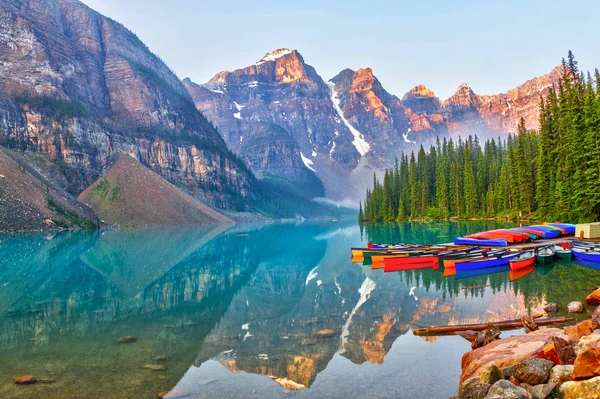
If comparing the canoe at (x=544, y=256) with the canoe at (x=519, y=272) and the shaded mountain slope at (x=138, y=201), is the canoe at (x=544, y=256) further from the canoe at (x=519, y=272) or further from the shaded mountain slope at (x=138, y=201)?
the shaded mountain slope at (x=138, y=201)

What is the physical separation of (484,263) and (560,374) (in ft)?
79.9

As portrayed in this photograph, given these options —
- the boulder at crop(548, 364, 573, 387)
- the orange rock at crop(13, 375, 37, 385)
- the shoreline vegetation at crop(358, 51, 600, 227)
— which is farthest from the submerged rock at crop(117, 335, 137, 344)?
the shoreline vegetation at crop(358, 51, 600, 227)

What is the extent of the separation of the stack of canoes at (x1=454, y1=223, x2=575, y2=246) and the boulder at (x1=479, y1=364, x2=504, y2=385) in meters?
→ 32.2

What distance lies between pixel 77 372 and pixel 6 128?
180078mm

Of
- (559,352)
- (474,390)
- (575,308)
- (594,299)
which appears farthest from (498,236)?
(474,390)

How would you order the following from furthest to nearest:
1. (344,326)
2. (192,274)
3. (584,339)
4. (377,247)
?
(377,247) → (192,274) → (344,326) → (584,339)

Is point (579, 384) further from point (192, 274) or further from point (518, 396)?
point (192, 274)

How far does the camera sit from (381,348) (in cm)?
1570

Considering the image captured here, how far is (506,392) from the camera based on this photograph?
7.75m

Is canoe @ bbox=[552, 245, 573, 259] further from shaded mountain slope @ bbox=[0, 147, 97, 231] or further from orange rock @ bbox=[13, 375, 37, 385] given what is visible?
shaded mountain slope @ bbox=[0, 147, 97, 231]

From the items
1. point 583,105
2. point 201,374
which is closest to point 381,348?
point 201,374

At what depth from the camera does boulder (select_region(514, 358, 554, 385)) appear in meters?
8.64

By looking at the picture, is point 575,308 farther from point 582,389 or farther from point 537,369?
point 582,389

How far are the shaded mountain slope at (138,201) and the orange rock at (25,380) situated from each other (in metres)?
146
